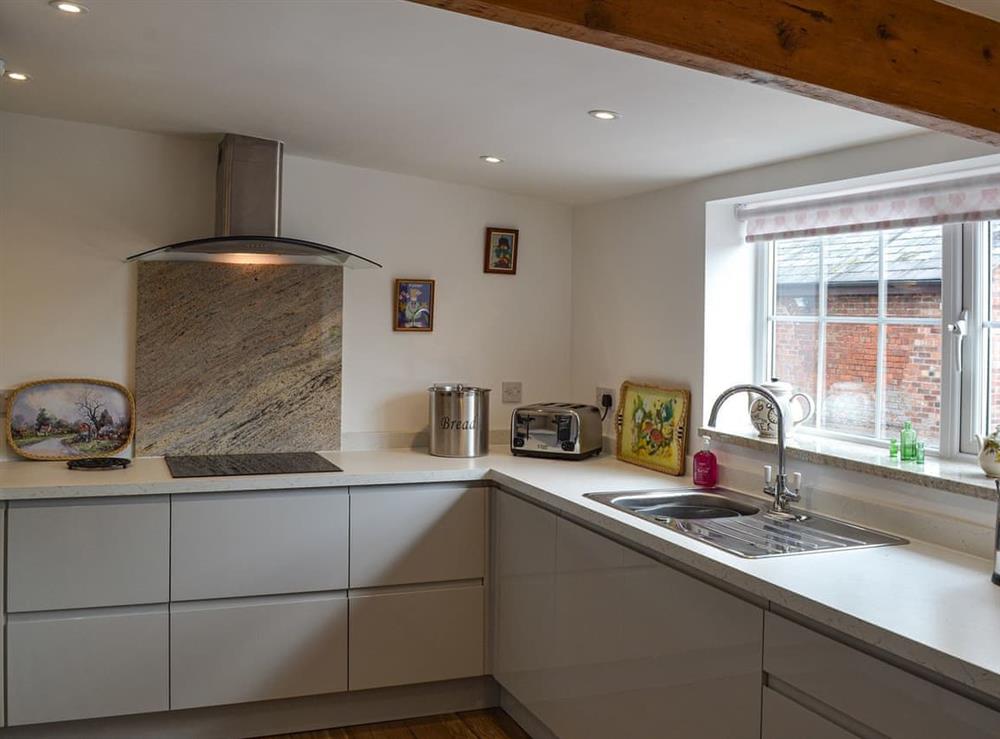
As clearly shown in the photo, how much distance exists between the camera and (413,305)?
396 centimetres

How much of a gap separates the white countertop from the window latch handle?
570 millimetres

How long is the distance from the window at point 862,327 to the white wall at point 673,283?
0.55ft

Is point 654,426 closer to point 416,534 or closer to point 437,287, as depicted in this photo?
point 416,534

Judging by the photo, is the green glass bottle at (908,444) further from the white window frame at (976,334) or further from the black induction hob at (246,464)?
the black induction hob at (246,464)

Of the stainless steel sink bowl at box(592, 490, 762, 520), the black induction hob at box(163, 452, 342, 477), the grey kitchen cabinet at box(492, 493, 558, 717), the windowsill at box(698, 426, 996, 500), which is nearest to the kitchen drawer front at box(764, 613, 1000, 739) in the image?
the windowsill at box(698, 426, 996, 500)

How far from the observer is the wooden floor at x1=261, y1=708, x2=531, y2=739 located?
10.9ft

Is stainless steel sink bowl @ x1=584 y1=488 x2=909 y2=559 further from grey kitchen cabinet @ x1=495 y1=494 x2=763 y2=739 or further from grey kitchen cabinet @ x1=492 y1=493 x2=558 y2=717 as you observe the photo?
grey kitchen cabinet @ x1=492 y1=493 x2=558 y2=717

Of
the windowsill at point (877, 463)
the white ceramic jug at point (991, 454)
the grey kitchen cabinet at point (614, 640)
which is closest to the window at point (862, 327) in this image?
the windowsill at point (877, 463)

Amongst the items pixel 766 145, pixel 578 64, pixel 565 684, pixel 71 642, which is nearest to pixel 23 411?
pixel 71 642

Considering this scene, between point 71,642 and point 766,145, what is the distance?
2646 millimetres

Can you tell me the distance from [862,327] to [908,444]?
50 cm

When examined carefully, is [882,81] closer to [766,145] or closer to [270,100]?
[766,145]

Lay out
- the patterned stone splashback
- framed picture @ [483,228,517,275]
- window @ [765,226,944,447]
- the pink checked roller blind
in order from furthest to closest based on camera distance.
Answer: framed picture @ [483,228,517,275]
the patterned stone splashback
window @ [765,226,944,447]
the pink checked roller blind

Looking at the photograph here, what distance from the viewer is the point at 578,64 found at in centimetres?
227
